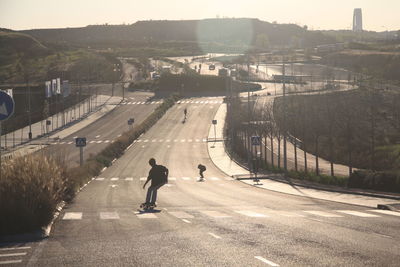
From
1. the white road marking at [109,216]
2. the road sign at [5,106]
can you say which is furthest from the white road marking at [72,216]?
the road sign at [5,106]

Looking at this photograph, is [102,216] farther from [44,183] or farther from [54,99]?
[54,99]


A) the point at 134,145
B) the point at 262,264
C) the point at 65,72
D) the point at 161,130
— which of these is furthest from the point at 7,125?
the point at 262,264

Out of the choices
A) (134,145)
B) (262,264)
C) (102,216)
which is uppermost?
(262,264)

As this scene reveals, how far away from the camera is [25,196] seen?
15.9m

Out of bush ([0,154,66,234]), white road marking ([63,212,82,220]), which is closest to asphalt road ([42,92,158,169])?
white road marking ([63,212,82,220])

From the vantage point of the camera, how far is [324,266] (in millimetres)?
10750

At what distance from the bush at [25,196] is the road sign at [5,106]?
69.3 inches

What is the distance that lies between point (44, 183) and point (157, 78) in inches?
5741

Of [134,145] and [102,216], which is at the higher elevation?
[102,216]

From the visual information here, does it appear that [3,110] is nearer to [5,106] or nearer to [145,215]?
[5,106]

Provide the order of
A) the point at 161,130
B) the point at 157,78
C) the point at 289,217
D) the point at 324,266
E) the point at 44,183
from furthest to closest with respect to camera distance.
→ the point at 157,78
the point at 161,130
the point at 289,217
the point at 44,183
the point at 324,266

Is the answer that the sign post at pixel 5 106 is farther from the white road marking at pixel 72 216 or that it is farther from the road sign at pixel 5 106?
the white road marking at pixel 72 216

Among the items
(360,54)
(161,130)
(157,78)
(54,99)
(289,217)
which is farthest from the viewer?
(360,54)

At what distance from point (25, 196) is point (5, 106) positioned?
209 cm
